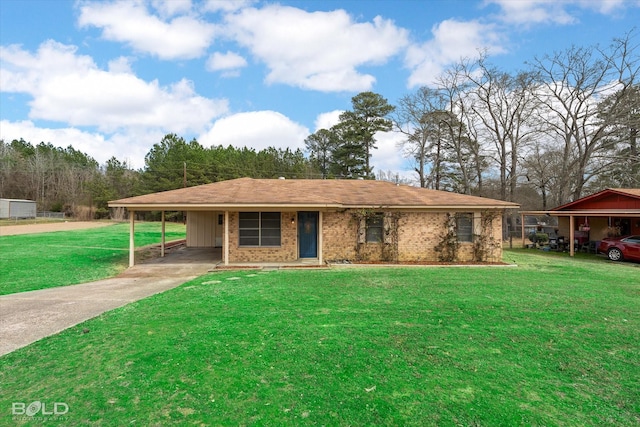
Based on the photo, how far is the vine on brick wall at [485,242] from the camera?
13504 mm

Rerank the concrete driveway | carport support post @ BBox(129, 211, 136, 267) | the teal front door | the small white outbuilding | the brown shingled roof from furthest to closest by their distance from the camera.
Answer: the small white outbuilding → the teal front door → carport support post @ BBox(129, 211, 136, 267) → the brown shingled roof → the concrete driveway

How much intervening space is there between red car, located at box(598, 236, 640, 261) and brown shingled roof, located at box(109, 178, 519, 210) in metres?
5.53

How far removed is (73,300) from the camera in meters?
7.16

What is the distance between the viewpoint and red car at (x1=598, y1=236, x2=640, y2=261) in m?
14.1

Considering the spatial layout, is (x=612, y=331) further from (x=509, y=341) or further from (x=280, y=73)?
(x=280, y=73)

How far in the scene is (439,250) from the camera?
44.1 feet

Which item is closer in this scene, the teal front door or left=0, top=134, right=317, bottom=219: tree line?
the teal front door

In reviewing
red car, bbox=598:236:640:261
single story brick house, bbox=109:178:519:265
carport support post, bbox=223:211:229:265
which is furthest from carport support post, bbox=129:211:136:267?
red car, bbox=598:236:640:261

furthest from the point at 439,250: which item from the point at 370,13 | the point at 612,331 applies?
the point at 370,13

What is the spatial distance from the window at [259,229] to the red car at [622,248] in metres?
14.2

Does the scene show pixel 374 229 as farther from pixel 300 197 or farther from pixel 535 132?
pixel 535 132

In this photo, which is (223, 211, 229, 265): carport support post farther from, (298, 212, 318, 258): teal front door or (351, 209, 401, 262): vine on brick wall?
(351, 209, 401, 262): vine on brick wall

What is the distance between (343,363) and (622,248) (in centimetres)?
1622

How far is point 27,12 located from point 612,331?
59.8ft
